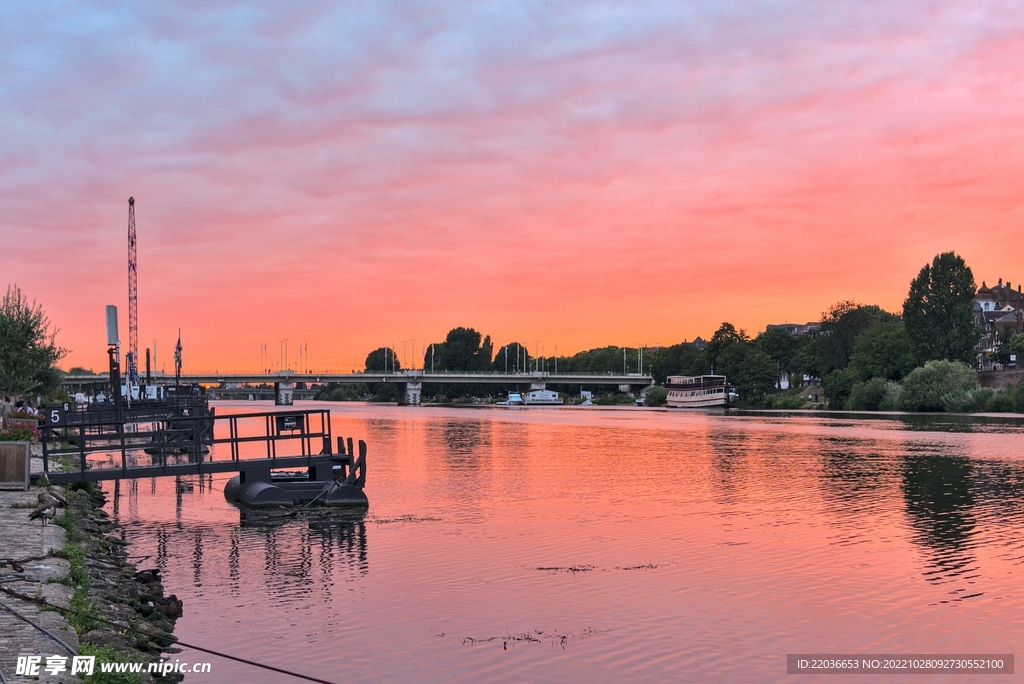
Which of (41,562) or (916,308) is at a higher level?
(916,308)

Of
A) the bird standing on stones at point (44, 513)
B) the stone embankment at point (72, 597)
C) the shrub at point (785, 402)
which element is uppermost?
the bird standing on stones at point (44, 513)

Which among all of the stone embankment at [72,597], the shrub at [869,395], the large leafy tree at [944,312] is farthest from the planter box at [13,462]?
the large leafy tree at [944,312]

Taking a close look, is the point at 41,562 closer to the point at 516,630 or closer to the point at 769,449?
the point at 516,630

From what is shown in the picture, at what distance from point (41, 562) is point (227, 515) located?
58.5 feet

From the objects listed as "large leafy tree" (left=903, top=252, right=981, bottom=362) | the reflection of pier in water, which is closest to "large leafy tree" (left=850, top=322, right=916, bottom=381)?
"large leafy tree" (left=903, top=252, right=981, bottom=362)

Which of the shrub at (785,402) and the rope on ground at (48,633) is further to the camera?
the shrub at (785,402)

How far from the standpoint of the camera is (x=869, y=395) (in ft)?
501

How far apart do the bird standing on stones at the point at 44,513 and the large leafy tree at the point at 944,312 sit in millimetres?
144483

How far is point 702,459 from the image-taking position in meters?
66.2

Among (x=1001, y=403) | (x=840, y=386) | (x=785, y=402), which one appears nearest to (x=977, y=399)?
(x=1001, y=403)

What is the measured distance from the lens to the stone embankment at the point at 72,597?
14.7 meters

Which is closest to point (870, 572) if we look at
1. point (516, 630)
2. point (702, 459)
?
point (516, 630)

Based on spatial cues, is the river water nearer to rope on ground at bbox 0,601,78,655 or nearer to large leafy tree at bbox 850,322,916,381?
rope on ground at bbox 0,601,78,655

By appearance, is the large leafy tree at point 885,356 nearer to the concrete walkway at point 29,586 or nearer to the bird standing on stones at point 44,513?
the bird standing on stones at point 44,513
